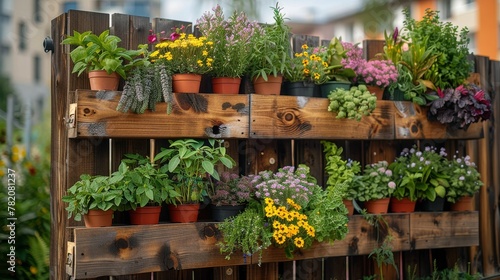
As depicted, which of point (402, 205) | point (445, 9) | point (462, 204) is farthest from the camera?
point (445, 9)

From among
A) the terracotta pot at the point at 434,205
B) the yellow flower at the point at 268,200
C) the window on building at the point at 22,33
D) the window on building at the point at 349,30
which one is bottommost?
the terracotta pot at the point at 434,205

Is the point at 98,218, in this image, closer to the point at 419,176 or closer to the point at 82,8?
the point at 419,176

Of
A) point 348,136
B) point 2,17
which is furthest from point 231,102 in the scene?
point 2,17

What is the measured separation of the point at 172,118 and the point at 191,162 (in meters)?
0.29

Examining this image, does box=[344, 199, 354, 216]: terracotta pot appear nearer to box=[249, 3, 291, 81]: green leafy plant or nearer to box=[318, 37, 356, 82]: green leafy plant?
box=[318, 37, 356, 82]: green leafy plant

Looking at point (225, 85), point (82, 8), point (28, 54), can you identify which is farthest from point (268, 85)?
point (28, 54)

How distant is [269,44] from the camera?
4.36 metres

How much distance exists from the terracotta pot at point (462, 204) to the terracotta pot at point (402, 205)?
1.35 feet

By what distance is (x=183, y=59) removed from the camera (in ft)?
13.4

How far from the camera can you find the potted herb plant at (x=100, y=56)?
12.6ft

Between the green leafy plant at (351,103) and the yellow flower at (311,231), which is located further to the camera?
the green leafy plant at (351,103)

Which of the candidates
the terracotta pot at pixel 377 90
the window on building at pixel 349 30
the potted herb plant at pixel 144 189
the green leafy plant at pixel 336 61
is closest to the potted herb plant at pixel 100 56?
the potted herb plant at pixel 144 189

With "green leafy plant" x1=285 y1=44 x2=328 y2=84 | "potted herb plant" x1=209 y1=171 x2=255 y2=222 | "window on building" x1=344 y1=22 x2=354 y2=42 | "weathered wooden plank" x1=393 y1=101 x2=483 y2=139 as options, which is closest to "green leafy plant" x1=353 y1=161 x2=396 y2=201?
"weathered wooden plank" x1=393 y1=101 x2=483 y2=139

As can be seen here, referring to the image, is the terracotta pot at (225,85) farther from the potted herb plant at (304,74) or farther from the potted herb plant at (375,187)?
the potted herb plant at (375,187)
